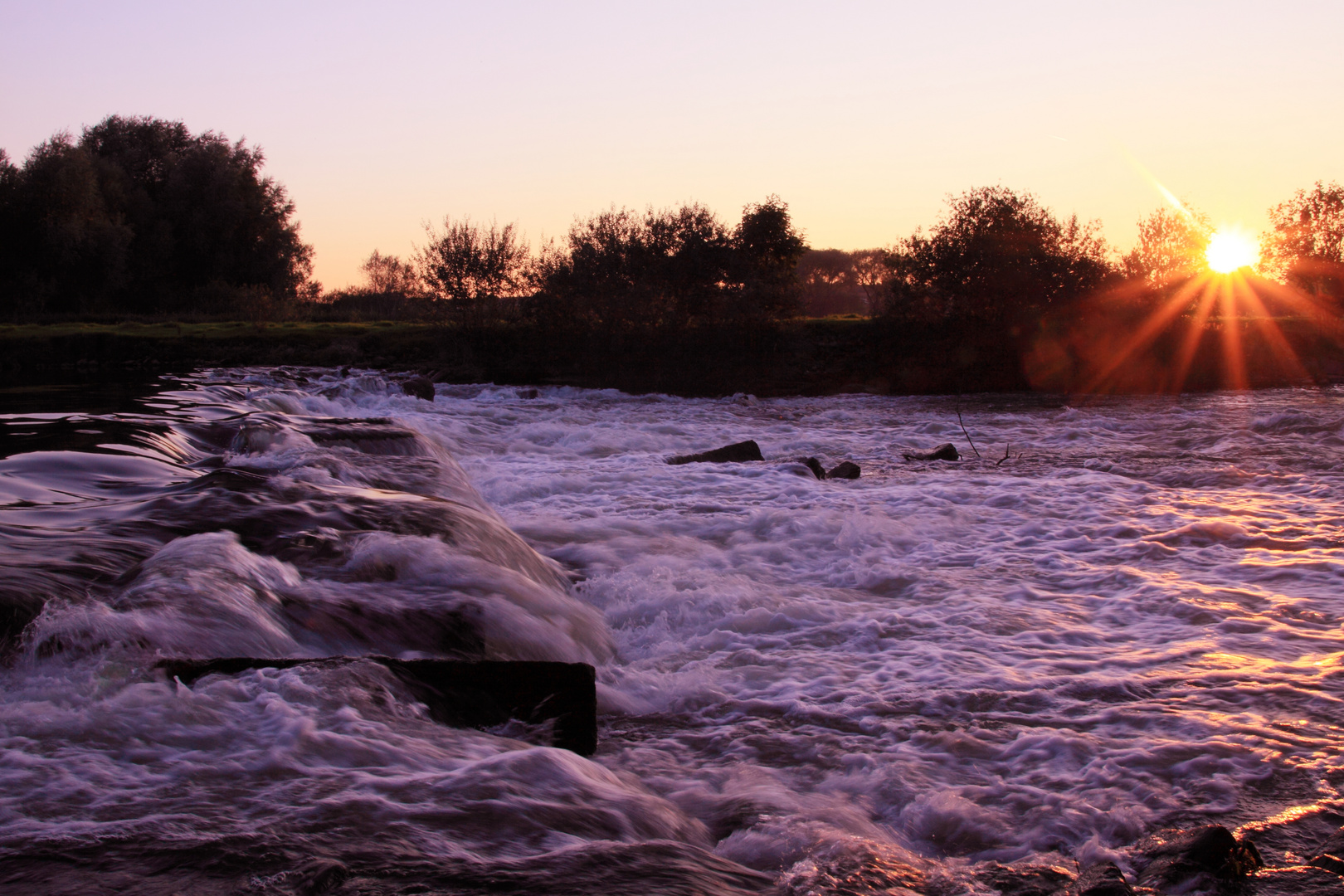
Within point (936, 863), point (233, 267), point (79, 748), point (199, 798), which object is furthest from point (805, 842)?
point (233, 267)

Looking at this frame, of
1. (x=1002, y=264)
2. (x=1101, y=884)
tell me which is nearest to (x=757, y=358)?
(x=1002, y=264)

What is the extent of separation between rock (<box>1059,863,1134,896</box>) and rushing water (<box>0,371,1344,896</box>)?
0.86 feet

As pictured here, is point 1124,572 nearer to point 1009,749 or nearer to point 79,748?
point 1009,749

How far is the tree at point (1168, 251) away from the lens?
35.3 meters

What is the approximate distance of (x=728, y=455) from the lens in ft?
49.3

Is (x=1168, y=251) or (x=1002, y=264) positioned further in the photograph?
(x=1168, y=251)

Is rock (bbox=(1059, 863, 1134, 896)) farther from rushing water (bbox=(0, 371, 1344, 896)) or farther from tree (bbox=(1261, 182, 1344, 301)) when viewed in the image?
tree (bbox=(1261, 182, 1344, 301))

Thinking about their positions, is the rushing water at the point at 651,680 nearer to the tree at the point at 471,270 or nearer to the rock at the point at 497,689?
the rock at the point at 497,689

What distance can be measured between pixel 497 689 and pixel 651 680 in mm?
1427

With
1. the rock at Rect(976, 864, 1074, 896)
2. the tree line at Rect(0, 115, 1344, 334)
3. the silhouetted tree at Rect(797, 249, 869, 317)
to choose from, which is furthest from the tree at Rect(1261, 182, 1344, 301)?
the rock at Rect(976, 864, 1074, 896)

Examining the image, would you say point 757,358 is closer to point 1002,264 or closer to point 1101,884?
point 1002,264

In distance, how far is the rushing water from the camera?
3.02m

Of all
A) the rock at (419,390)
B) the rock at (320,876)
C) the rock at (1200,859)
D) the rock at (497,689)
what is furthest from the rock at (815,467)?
the rock at (419,390)

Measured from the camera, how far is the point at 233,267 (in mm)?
54844
